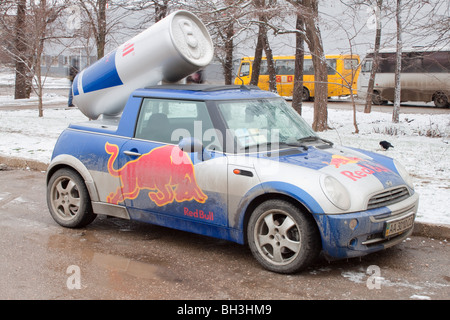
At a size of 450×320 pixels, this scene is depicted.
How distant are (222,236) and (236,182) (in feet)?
1.77

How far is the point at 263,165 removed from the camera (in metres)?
4.98

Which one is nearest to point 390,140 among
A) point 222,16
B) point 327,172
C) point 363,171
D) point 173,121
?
point 222,16

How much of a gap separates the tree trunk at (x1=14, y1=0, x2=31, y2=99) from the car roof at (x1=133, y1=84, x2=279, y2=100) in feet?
44.1

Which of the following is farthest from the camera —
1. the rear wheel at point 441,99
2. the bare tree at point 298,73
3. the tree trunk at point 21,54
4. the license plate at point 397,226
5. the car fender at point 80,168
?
the rear wheel at point 441,99

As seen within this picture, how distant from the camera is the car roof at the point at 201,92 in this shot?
18.2ft

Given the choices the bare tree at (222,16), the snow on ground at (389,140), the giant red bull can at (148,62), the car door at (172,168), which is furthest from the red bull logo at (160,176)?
the bare tree at (222,16)

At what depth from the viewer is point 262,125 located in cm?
552

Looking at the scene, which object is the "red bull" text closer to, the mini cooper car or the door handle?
the mini cooper car

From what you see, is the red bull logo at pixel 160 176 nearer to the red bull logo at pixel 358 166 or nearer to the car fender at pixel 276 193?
the car fender at pixel 276 193

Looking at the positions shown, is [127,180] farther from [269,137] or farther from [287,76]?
[287,76]

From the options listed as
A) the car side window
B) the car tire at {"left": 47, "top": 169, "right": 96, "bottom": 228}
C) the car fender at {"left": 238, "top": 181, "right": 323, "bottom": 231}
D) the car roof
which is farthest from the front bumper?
the car tire at {"left": 47, "top": 169, "right": 96, "bottom": 228}

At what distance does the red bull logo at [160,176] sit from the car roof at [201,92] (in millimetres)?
566

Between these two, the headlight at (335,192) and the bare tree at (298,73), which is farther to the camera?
the bare tree at (298,73)

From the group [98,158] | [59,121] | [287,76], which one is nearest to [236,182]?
[98,158]
